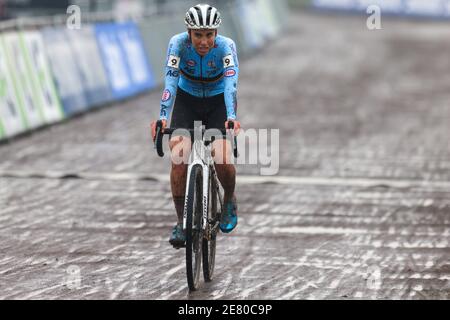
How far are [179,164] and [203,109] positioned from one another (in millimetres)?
641

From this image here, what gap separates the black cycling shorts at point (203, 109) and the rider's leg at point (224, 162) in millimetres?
230

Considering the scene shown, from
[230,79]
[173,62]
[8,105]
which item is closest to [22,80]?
[8,105]

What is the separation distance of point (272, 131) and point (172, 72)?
11.1m

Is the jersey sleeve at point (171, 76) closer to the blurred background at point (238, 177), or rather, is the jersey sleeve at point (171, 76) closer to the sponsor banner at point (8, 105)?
the blurred background at point (238, 177)

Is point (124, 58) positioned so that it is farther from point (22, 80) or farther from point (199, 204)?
point (199, 204)

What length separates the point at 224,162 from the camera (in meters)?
8.41

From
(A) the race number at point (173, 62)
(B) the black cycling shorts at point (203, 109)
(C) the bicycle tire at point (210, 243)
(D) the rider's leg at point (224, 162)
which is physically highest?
(A) the race number at point (173, 62)

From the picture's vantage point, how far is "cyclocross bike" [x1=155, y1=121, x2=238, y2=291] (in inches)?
306

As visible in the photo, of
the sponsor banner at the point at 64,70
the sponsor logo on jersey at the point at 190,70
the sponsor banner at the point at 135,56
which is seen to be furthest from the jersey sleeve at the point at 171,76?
the sponsor banner at the point at 135,56

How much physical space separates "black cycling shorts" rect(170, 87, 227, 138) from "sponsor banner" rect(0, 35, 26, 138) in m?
8.88

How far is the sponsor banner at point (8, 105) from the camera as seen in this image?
17000mm

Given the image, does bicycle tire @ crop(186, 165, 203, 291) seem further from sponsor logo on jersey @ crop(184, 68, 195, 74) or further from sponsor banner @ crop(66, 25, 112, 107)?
sponsor banner @ crop(66, 25, 112, 107)

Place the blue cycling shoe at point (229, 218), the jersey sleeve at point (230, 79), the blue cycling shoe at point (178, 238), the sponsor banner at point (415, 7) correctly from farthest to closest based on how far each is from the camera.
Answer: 1. the sponsor banner at point (415, 7)
2. the blue cycling shoe at point (229, 218)
3. the jersey sleeve at point (230, 79)
4. the blue cycling shoe at point (178, 238)

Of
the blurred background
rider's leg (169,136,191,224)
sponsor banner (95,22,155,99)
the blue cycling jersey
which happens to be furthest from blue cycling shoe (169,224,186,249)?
sponsor banner (95,22,155,99)
